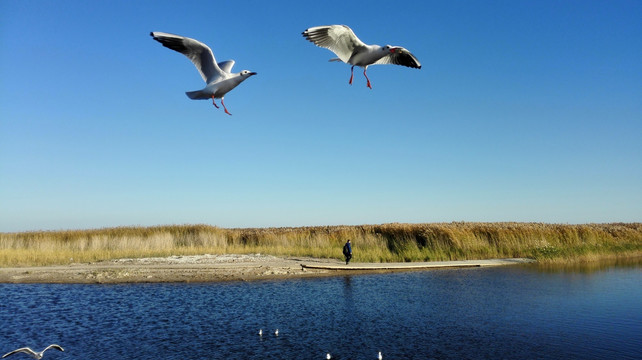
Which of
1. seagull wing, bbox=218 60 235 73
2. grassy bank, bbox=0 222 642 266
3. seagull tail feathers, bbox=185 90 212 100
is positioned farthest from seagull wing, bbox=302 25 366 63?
grassy bank, bbox=0 222 642 266

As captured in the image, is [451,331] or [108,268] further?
[108,268]

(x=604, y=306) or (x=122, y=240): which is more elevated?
(x=122, y=240)

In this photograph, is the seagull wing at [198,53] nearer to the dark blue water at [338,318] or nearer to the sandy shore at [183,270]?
the dark blue water at [338,318]

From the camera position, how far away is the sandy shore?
19.1 metres

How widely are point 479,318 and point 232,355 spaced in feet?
22.3

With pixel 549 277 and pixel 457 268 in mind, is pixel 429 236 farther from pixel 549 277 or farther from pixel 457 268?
pixel 549 277

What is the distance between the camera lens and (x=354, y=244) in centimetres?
2795

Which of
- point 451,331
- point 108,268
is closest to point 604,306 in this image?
point 451,331

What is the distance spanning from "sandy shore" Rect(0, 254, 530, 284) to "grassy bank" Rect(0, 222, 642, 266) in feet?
8.71

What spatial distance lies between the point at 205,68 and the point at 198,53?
242 millimetres

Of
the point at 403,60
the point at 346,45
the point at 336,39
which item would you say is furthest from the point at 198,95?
the point at 403,60

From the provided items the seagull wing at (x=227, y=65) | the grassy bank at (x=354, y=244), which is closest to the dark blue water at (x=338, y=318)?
the seagull wing at (x=227, y=65)

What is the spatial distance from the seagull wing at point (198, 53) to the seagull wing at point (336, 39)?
51.1 inches

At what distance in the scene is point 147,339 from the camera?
35.9 feet
